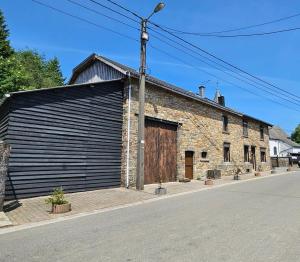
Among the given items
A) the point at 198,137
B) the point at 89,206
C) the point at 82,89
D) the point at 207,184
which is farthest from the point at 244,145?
the point at 89,206

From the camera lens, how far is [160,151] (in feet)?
61.6

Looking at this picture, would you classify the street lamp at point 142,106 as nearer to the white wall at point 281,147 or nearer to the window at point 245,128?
the window at point 245,128

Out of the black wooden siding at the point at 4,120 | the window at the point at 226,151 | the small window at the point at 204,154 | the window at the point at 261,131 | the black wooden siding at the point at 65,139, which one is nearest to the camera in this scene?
the black wooden siding at the point at 65,139

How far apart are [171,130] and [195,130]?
8.97 ft

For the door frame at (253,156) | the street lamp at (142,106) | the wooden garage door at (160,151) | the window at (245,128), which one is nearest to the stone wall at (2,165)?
the street lamp at (142,106)

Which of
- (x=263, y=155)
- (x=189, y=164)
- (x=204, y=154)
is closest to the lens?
(x=189, y=164)

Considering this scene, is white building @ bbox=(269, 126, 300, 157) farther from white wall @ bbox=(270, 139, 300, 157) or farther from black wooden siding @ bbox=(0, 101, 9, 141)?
→ black wooden siding @ bbox=(0, 101, 9, 141)

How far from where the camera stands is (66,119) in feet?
46.5

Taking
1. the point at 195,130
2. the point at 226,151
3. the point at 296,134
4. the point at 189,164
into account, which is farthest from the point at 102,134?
the point at 296,134

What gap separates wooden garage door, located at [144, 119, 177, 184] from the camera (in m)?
17.9

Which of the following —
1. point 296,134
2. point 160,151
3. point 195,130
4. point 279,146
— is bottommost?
point 160,151

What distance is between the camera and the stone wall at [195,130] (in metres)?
17.2

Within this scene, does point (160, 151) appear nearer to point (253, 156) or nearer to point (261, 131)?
point (253, 156)

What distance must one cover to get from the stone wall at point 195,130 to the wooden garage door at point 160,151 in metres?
0.47
